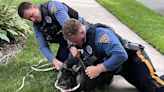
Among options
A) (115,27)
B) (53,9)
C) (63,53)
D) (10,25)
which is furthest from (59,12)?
(115,27)

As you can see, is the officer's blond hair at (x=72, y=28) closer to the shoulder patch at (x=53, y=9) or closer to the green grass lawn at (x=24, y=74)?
the shoulder patch at (x=53, y=9)

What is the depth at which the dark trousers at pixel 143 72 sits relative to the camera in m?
5.13

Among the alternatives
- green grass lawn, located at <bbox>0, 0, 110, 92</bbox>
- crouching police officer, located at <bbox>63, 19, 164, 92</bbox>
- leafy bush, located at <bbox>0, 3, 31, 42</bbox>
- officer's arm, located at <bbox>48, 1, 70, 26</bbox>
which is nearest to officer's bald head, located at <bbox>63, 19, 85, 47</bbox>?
crouching police officer, located at <bbox>63, 19, 164, 92</bbox>

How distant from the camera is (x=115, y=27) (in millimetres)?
9242

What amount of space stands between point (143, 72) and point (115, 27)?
13.5ft

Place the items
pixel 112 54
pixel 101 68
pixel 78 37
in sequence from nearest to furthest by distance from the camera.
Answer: pixel 78 37 → pixel 112 54 → pixel 101 68

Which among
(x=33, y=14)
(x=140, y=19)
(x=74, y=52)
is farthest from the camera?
(x=140, y=19)

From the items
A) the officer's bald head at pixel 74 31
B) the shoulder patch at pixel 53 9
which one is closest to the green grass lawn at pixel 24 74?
the shoulder patch at pixel 53 9

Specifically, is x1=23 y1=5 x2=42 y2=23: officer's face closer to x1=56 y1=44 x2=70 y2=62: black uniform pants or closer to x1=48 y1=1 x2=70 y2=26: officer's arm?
x1=48 y1=1 x2=70 y2=26: officer's arm

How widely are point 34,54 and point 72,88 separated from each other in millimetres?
1752

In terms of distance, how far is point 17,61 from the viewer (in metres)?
6.46

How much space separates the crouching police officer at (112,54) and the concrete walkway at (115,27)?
24 centimetres

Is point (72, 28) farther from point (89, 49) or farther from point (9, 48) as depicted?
point (9, 48)

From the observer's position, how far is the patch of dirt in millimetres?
6618
